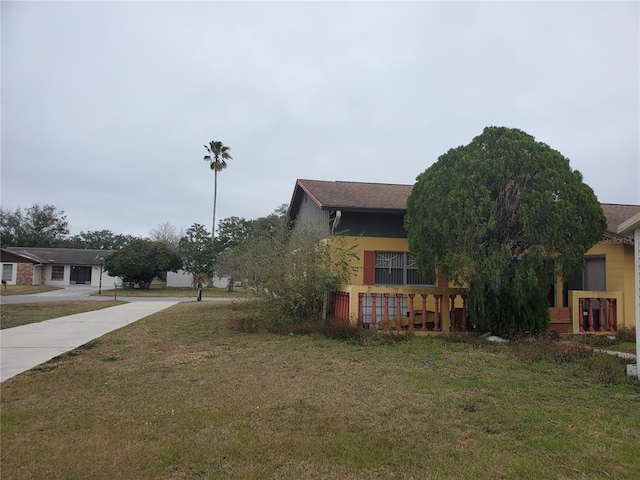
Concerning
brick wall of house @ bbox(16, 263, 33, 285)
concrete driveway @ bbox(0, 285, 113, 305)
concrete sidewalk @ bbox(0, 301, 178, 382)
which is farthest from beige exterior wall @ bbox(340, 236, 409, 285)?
brick wall of house @ bbox(16, 263, 33, 285)

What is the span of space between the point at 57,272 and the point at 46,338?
4398 centimetres

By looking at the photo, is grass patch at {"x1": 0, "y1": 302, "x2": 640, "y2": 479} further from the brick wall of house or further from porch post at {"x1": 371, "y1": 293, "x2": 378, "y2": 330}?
the brick wall of house

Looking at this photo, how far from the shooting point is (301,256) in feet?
37.8

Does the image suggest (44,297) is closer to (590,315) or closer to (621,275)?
(590,315)

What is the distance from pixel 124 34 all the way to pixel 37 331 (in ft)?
25.2

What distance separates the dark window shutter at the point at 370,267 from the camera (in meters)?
14.2

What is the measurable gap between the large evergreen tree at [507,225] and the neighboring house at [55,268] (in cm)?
4250

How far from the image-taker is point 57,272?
48719 mm

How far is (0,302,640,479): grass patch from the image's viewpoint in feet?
11.8

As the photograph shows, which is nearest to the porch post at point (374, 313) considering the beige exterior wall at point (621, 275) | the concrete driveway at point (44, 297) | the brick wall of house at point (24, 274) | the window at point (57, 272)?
the beige exterior wall at point (621, 275)

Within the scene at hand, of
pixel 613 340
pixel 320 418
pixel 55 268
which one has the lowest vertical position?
pixel 320 418

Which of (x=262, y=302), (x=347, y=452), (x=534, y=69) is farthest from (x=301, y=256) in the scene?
(x=534, y=69)

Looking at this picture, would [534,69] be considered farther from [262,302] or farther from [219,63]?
[262,302]

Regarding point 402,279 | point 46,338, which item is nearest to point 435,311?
point 402,279
